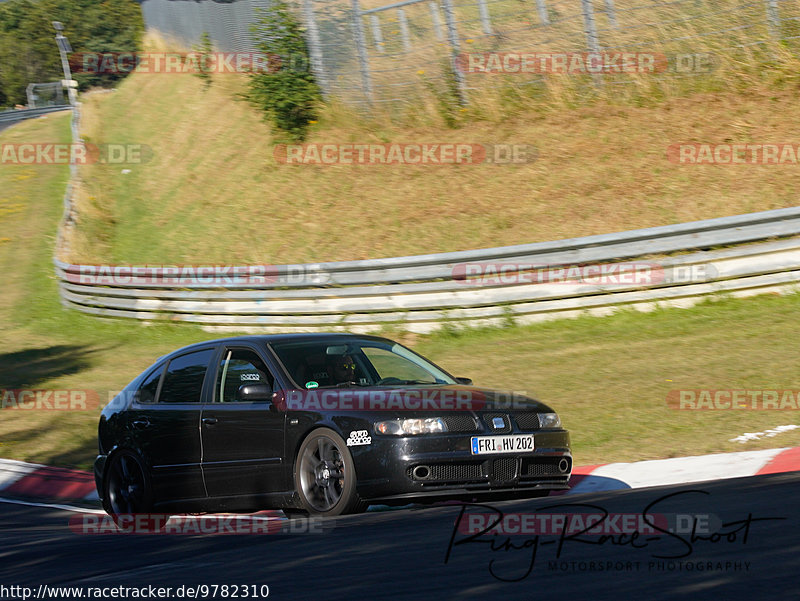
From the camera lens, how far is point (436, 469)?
266 inches

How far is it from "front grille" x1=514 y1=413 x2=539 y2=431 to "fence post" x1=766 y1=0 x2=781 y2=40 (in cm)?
1296

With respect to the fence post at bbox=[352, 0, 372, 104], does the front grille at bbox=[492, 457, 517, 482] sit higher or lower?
lower

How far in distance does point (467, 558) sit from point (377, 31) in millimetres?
16589

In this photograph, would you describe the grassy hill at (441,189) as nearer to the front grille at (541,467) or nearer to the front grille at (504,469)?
the front grille at (541,467)

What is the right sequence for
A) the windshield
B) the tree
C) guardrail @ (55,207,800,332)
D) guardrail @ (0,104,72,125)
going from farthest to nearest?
1. guardrail @ (0,104,72,125)
2. the tree
3. guardrail @ (55,207,800,332)
4. the windshield

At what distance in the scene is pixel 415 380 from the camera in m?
8.00

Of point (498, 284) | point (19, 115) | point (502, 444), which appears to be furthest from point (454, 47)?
point (19, 115)

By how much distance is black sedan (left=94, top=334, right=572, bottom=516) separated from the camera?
6742 millimetres

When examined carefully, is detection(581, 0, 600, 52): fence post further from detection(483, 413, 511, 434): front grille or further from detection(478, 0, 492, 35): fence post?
detection(483, 413, 511, 434): front grille

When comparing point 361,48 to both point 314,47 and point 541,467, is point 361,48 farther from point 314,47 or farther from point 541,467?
point 541,467

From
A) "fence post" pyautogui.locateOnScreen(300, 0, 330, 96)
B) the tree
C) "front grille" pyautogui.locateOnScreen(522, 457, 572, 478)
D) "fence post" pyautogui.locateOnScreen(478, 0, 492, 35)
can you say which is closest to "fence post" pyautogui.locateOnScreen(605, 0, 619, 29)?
"fence post" pyautogui.locateOnScreen(478, 0, 492, 35)

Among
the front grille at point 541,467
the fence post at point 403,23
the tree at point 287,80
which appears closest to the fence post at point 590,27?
the fence post at point 403,23

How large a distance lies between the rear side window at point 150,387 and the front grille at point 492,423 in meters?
2.77

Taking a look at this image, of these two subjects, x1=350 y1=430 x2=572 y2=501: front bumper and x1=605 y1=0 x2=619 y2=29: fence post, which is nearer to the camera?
x1=350 y1=430 x2=572 y2=501: front bumper
